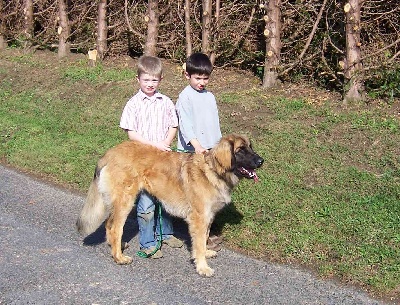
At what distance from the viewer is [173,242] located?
6.04m

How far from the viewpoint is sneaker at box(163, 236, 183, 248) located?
19.7 feet

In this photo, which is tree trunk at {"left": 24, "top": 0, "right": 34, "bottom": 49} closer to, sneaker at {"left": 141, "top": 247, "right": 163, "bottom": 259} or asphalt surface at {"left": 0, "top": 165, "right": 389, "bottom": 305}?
asphalt surface at {"left": 0, "top": 165, "right": 389, "bottom": 305}

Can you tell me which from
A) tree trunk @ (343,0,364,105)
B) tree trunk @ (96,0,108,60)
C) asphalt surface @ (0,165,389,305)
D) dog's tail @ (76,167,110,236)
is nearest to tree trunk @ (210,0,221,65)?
tree trunk @ (343,0,364,105)

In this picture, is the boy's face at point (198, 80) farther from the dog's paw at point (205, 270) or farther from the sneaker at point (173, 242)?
the dog's paw at point (205, 270)

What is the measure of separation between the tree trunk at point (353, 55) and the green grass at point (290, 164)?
16.2 inches

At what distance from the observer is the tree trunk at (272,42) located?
1052 centimetres

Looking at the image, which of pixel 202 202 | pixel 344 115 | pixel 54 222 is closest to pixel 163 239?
pixel 202 202

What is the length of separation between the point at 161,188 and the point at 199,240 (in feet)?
2.08

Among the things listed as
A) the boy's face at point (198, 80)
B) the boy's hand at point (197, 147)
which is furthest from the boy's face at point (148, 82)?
the boy's hand at point (197, 147)

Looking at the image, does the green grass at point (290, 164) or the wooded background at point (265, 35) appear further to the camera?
the wooded background at point (265, 35)

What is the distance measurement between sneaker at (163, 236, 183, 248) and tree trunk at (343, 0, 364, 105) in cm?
458

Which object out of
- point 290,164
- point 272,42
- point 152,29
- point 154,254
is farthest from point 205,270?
point 152,29

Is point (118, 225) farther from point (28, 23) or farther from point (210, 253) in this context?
point (28, 23)

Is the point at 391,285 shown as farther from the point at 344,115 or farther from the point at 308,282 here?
the point at 344,115
